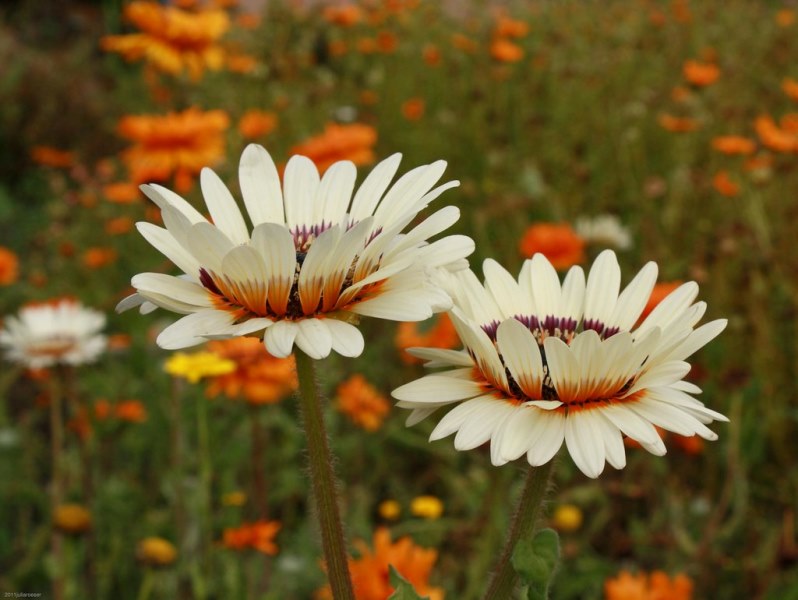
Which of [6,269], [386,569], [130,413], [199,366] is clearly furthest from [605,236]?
[6,269]

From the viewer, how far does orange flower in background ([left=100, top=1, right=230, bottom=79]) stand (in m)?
3.13

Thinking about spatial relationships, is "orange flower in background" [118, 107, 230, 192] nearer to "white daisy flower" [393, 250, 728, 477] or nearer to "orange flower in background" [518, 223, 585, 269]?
"orange flower in background" [518, 223, 585, 269]

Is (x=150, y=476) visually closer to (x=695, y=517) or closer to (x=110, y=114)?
(x=695, y=517)

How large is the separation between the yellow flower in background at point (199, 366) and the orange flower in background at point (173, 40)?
6.21 ft

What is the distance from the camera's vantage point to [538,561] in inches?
24.5

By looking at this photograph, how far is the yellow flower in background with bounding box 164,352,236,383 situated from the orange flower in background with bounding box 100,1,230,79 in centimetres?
189

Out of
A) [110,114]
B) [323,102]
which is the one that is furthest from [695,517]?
[110,114]

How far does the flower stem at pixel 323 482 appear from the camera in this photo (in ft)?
2.15

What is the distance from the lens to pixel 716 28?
17.9ft

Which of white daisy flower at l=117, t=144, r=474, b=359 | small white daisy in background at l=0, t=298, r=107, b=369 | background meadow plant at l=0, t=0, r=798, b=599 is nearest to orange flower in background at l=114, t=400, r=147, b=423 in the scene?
background meadow plant at l=0, t=0, r=798, b=599

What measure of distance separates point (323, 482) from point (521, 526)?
0.15m

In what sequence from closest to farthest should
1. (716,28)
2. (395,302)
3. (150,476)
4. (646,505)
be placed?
(395,302) < (646,505) < (150,476) < (716,28)

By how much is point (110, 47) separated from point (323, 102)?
1.47 metres

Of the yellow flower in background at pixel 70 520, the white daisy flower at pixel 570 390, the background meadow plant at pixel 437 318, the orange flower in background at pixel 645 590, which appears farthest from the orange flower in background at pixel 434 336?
the white daisy flower at pixel 570 390
